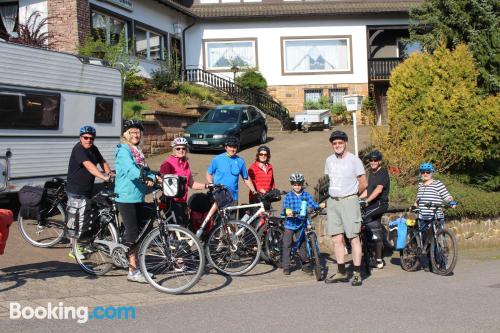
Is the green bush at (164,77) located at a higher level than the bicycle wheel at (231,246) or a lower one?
higher

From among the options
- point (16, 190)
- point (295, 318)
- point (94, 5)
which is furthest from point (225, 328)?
point (94, 5)

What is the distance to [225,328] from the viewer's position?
19.3 ft

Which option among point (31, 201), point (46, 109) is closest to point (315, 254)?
point (31, 201)

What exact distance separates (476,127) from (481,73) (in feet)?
11.1

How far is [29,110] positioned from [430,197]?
7153mm

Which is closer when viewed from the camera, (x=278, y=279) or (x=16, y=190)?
(x=278, y=279)

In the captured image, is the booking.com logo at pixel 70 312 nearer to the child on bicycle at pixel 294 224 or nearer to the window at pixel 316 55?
the child on bicycle at pixel 294 224

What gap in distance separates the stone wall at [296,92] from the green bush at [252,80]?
43.9 inches

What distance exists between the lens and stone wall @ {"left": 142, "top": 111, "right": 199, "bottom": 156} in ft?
64.5

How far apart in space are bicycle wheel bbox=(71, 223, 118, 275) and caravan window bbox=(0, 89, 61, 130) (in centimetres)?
408

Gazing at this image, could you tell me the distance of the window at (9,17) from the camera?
21938mm

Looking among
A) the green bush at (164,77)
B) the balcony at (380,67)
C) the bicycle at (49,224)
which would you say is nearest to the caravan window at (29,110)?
the bicycle at (49,224)

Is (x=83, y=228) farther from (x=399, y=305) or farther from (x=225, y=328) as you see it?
(x=399, y=305)

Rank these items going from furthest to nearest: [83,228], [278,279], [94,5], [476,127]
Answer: [94,5] → [476,127] → [278,279] → [83,228]
